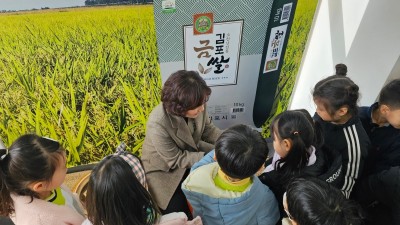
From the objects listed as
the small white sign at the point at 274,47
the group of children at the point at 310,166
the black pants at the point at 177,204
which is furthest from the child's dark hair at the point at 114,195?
the small white sign at the point at 274,47

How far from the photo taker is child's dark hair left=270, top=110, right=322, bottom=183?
120 centimetres

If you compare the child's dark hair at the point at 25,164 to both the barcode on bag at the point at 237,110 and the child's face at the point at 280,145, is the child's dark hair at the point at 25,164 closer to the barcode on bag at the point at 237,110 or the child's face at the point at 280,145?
the child's face at the point at 280,145

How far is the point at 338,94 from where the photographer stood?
129cm

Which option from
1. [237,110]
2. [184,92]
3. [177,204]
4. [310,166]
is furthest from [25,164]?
[237,110]

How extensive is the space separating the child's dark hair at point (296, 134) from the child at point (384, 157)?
36 centimetres

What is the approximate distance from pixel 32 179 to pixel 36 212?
0.15m

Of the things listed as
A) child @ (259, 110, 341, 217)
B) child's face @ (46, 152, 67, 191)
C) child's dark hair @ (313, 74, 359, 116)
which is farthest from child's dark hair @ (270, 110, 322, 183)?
child's face @ (46, 152, 67, 191)

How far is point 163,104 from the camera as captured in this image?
5.09 feet

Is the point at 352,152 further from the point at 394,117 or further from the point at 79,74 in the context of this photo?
the point at 79,74

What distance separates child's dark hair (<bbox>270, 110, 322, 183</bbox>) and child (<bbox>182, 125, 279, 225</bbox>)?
0.50ft

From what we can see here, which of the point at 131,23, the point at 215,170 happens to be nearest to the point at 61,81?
the point at 131,23

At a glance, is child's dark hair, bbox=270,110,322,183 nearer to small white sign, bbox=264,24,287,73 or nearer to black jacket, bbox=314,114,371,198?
black jacket, bbox=314,114,371,198

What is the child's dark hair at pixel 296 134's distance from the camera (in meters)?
1.20

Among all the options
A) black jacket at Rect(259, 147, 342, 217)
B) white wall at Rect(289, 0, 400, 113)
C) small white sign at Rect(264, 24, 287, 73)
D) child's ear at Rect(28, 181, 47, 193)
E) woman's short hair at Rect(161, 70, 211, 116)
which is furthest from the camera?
small white sign at Rect(264, 24, 287, 73)
